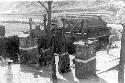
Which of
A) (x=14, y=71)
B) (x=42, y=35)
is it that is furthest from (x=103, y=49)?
(x=14, y=71)

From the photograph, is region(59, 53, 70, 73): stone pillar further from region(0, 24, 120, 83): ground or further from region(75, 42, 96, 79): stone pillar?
region(75, 42, 96, 79): stone pillar

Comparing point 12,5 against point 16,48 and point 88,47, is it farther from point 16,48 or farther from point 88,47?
point 88,47

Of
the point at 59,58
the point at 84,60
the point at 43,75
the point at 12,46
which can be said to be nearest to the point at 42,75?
the point at 43,75

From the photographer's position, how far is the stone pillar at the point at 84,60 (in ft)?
36.9

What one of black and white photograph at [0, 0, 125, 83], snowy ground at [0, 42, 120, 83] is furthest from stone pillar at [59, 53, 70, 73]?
snowy ground at [0, 42, 120, 83]

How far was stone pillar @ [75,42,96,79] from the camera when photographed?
11242 mm

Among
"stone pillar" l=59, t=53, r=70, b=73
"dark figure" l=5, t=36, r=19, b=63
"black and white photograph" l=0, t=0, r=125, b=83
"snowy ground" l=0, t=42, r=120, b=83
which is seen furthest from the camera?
"dark figure" l=5, t=36, r=19, b=63

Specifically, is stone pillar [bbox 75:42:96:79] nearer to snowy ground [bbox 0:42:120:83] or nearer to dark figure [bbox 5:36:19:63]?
snowy ground [bbox 0:42:120:83]

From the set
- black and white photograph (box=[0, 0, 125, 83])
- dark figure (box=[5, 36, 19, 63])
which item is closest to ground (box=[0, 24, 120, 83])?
black and white photograph (box=[0, 0, 125, 83])

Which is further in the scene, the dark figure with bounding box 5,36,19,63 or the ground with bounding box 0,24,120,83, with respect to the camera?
the dark figure with bounding box 5,36,19,63

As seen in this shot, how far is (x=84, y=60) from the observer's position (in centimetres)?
1128

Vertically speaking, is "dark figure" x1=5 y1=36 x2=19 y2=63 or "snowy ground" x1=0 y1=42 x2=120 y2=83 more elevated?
"dark figure" x1=5 y1=36 x2=19 y2=63

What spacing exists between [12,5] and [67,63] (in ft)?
217

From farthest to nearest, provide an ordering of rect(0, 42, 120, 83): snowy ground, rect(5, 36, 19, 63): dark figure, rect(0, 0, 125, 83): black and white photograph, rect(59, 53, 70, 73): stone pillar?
rect(5, 36, 19, 63): dark figure < rect(59, 53, 70, 73): stone pillar < rect(0, 42, 120, 83): snowy ground < rect(0, 0, 125, 83): black and white photograph
